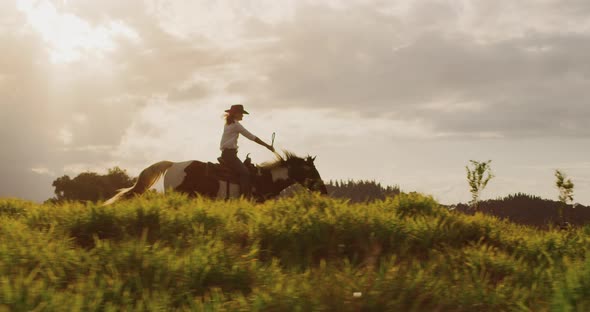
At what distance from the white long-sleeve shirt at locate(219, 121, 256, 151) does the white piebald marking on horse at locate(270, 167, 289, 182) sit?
123 centimetres

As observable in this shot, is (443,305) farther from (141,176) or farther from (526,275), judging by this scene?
(141,176)

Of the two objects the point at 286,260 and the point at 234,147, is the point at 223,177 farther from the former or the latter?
the point at 286,260

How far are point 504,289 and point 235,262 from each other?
2.44m

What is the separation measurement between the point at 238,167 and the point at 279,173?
130 cm

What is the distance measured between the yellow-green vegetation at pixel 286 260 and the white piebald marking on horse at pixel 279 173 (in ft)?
18.6

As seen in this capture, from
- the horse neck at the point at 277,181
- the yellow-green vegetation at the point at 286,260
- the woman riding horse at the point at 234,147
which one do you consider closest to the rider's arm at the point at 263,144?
the woman riding horse at the point at 234,147

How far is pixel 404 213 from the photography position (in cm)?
938

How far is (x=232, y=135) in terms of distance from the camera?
1474 centimetres

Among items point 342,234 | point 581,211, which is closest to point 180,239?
point 342,234

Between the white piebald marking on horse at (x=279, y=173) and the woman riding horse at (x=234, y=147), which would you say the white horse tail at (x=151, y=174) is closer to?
the woman riding horse at (x=234, y=147)

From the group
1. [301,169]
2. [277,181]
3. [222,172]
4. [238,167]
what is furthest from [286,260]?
[301,169]

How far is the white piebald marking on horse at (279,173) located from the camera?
1555 cm

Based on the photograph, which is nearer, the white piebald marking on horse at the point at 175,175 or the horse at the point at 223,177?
the horse at the point at 223,177

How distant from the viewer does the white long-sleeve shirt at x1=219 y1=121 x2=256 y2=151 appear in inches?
577
